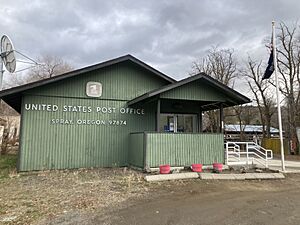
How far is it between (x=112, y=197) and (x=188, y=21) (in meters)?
11.6

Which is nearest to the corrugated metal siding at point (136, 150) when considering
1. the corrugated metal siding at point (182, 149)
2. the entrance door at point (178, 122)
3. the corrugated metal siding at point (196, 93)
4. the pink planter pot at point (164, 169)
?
the corrugated metal siding at point (182, 149)

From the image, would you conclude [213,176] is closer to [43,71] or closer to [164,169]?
[164,169]

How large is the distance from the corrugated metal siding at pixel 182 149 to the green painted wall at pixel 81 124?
7.97ft

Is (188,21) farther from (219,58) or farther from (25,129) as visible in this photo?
(219,58)

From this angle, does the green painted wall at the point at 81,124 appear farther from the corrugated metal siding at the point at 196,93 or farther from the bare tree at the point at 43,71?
the bare tree at the point at 43,71

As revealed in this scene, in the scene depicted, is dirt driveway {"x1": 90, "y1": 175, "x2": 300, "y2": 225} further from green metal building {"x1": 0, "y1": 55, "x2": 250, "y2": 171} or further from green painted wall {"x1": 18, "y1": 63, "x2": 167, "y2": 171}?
green painted wall {"x1": 18, "y1": 63, "x2": 167, "y2": 171}

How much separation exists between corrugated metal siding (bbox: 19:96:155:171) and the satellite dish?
1.66m

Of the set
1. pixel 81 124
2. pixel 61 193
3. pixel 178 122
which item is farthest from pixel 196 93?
pixel 61 193

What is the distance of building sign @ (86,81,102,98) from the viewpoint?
12.0 metres

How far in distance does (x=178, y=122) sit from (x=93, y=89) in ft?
15.0

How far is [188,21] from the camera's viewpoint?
15.1 meters

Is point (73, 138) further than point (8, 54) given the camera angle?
Yes

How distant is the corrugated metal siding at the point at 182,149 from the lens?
1034 centimetres

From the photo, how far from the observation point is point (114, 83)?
1247cm
